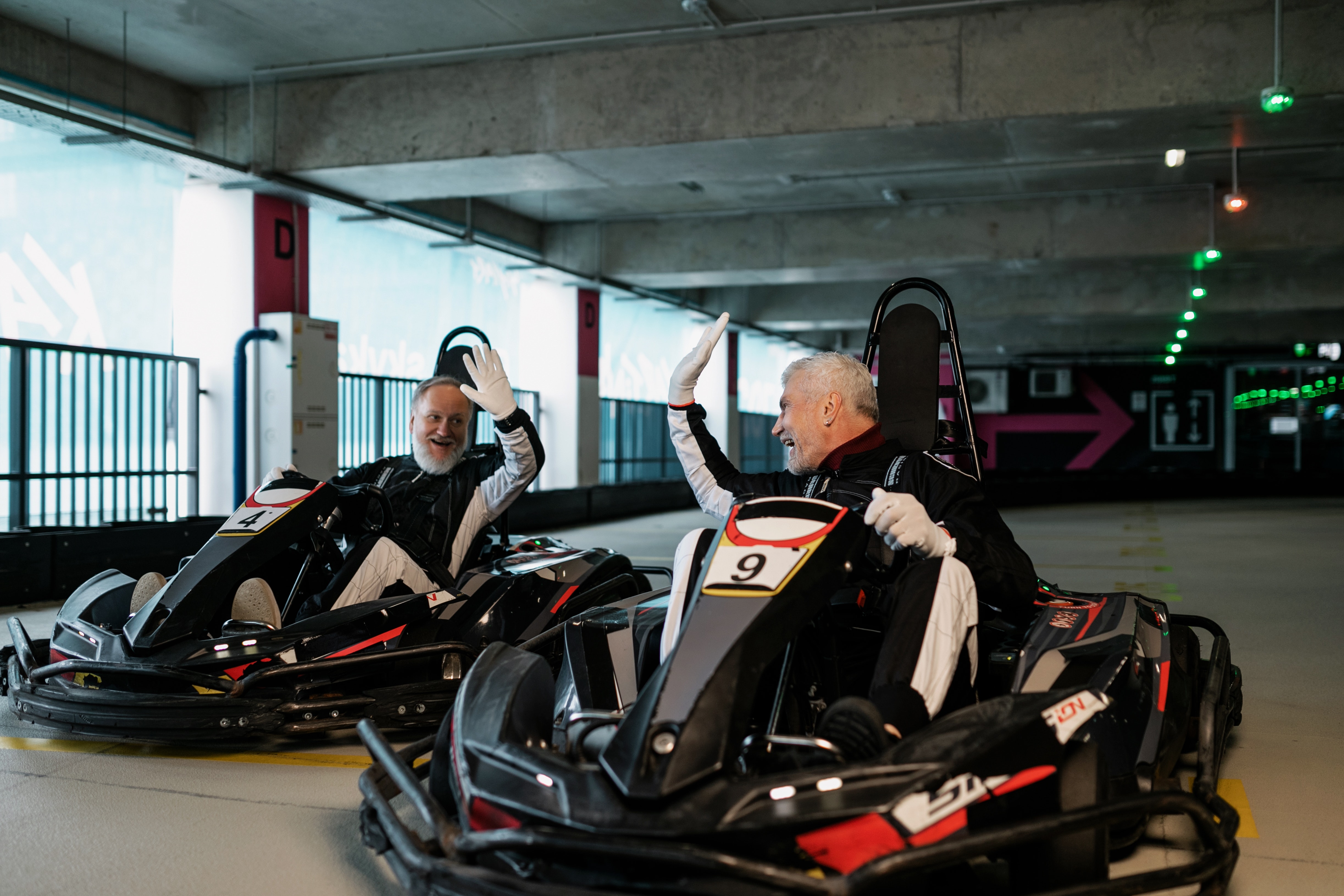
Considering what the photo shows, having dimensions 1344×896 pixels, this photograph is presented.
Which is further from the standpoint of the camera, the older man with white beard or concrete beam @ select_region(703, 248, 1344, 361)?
concrete beam @ select_region(703, 248, 1344, 361)

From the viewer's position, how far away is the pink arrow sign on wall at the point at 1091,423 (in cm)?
2302

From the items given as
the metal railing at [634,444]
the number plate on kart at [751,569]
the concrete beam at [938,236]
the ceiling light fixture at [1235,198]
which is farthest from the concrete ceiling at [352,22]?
the metal railing at [634,444]

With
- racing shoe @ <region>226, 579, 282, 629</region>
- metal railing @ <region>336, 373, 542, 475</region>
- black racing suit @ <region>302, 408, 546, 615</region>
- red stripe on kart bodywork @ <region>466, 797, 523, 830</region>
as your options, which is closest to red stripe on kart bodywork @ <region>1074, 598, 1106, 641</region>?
red stripe on kart bodywork @ <region>466, 797, 523, 830</region>

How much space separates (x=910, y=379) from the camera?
111 inches

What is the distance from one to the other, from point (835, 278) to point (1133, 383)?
13.7 m

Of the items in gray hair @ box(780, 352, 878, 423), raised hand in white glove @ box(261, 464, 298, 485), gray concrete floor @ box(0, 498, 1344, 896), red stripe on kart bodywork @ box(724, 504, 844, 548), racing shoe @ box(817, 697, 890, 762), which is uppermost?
gray hair @ box(780, 352, 878, 423)

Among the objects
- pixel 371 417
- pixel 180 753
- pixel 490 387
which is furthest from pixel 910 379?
pixel 371 417

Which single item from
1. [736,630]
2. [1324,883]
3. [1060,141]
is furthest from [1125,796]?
[1060,141]

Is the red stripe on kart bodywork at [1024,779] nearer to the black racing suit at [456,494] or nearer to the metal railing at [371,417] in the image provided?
the black racing suit at [456,494]

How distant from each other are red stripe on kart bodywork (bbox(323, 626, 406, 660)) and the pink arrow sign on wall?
2112 centimetres

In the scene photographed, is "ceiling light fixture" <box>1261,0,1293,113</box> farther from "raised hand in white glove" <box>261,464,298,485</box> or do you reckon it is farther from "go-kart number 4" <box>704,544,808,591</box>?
"raised hand in white glove" <box>261,464,298,485</box>

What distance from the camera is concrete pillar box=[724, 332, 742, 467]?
1664 cm

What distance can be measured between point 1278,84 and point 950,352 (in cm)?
327

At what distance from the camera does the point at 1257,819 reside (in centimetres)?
229
